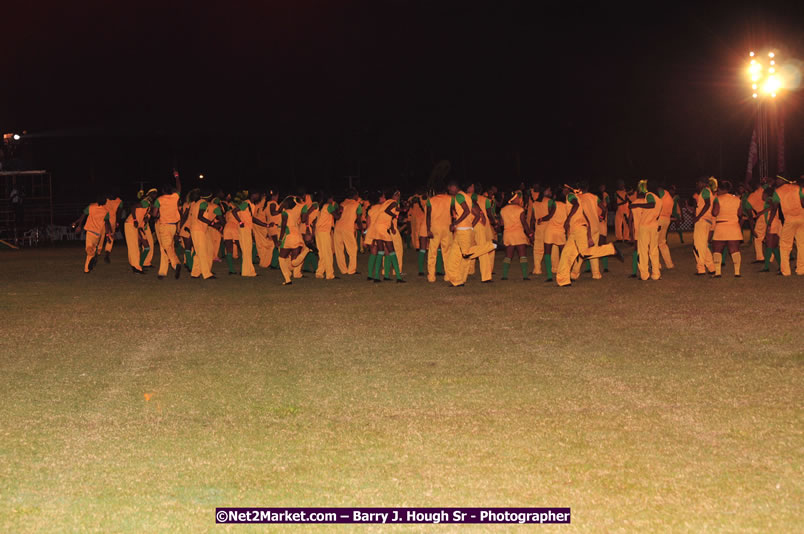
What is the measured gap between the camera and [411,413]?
735 centimetres

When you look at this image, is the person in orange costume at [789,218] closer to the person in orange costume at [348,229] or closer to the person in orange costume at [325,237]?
the person in orange costume at [348,229]

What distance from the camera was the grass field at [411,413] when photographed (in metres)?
5.16

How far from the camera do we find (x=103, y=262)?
92.2 feet

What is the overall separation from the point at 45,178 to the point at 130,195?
39.3 ft

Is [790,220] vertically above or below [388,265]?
above

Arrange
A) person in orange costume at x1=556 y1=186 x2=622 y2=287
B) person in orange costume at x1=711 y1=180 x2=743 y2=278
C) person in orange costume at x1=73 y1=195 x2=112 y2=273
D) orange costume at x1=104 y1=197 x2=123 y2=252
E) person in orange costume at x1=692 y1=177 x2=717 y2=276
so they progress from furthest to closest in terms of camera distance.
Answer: orange costume at x1=104 y1=197 x2=123 y2=252 < person in orange costume at x1=73 y1=195 x2=112 y2=273 < person in orange costume at x1=692 y1=177 x2=717 y2=276 < person in orange costume at x1=711 y1=180 x2=743 y2=278 < person in orange costume at x1=556 y1=186 x2=622 y2=287

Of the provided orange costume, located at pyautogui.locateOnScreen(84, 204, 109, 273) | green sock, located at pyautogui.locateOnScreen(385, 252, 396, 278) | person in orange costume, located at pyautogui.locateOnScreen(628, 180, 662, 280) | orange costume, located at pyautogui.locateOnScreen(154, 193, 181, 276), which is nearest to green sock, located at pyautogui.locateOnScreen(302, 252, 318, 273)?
green sock, located at pyautogui.locateOnScreen(385, 252, 396, 278)

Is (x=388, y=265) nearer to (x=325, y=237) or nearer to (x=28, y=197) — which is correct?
(x=325, y=237)

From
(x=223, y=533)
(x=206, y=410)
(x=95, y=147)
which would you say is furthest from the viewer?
(x=95, y=147)

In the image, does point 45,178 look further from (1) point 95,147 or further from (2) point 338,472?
(2) point 338,472

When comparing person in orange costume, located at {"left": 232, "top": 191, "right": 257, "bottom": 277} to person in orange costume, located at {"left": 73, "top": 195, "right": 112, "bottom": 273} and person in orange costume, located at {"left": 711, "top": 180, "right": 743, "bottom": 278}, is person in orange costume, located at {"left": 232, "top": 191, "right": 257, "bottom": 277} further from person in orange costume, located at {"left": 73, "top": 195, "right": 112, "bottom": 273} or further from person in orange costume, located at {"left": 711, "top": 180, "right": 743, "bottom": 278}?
person in orange costume, located at {"left": 711, "top": 180, "right": 743, "bottom": 278}

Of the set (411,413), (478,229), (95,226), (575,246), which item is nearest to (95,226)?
(95,226)

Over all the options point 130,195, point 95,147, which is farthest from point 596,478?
point 95,147

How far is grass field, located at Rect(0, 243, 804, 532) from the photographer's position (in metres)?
5.16
